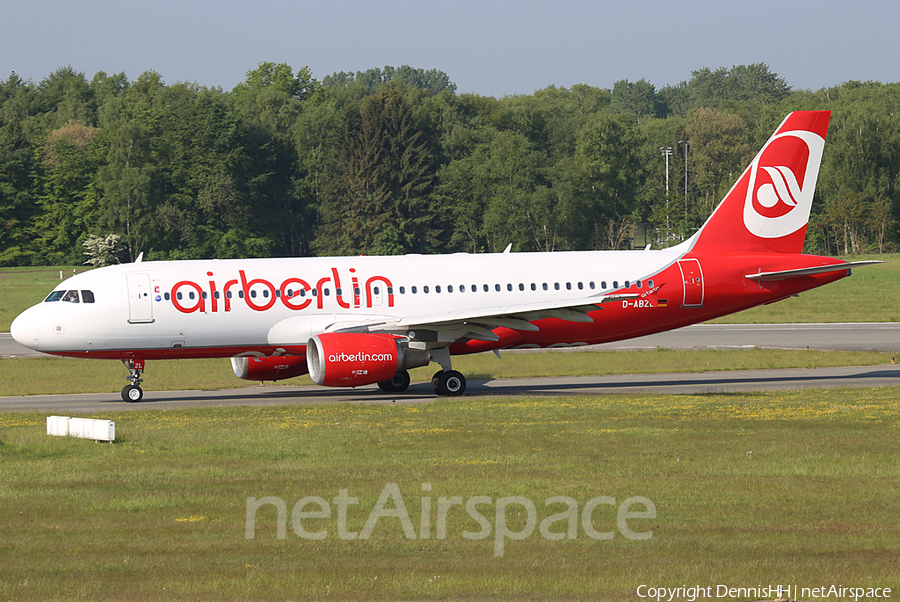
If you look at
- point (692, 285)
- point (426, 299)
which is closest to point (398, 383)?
point (426, 299)

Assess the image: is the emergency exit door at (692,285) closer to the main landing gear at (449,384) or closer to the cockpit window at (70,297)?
the main landing gear at (449,384)

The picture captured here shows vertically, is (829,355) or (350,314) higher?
(350,314)

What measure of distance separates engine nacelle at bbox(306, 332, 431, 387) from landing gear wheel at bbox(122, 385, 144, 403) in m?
5.07

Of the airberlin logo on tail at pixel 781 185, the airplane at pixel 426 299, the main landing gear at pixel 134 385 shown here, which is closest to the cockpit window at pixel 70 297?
the airplane at pixel 426 299

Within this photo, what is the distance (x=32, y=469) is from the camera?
17859mm

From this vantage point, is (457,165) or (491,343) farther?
(457,165)

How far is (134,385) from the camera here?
2992cm

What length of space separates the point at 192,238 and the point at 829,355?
88.0m

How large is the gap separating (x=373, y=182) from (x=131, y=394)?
95.1 metres

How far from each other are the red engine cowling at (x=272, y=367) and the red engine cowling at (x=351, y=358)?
75.9 inches

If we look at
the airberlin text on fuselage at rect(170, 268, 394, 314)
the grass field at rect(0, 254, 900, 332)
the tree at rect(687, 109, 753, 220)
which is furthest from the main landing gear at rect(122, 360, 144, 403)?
the tree at rect(687, 109, 753, 220)

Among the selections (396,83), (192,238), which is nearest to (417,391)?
(192,238)

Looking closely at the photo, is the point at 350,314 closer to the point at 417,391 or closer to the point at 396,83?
the point at 417,391

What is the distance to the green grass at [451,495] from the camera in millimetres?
11055
